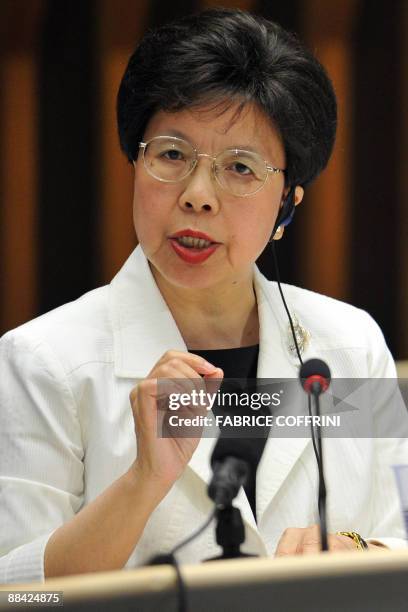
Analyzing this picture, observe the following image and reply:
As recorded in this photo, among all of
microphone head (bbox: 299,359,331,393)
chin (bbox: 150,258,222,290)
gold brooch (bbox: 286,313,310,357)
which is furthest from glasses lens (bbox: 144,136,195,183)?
microphone head (bbox: 299,359,331,393)

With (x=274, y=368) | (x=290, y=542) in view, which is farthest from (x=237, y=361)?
(x=290, y=542)

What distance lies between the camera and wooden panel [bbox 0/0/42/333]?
2.84m

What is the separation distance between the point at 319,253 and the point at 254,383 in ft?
4.46

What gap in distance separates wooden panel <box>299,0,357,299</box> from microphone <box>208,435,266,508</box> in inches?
74.8

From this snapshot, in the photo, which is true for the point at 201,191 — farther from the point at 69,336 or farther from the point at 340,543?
the point at 340,543

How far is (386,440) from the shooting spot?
1673 millimetres

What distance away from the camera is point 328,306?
1.81 meters

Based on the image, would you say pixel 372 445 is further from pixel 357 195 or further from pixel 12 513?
pixel 357 195

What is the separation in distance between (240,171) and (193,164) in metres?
0.09

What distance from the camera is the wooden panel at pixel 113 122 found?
285 centimetres

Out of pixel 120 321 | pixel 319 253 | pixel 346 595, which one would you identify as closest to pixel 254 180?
pixel 120 321

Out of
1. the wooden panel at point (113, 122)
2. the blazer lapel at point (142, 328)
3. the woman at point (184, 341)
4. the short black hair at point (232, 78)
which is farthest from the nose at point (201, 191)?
the wooden panel at point (113, 122)

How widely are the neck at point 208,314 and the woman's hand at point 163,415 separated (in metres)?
0.39

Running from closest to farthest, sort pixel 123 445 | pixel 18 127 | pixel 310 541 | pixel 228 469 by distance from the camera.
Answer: pixel 228 469
pixel 310 541
pixel 123 445
pixel 18 127
